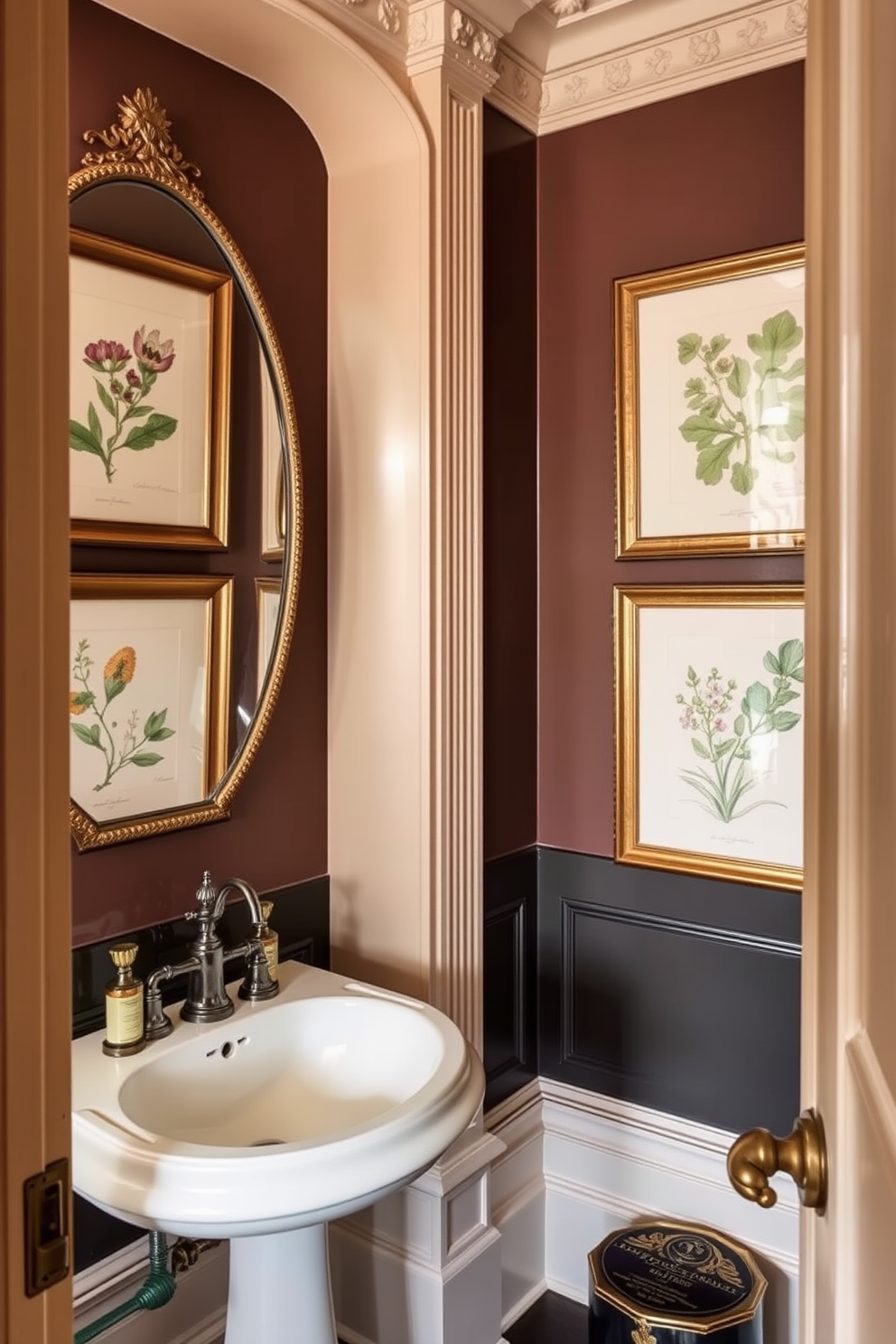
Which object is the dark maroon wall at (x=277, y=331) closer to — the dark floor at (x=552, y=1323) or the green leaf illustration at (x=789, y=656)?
the green leaf illustration at (x=789, y=656)

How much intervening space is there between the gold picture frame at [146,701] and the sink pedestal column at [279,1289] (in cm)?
63

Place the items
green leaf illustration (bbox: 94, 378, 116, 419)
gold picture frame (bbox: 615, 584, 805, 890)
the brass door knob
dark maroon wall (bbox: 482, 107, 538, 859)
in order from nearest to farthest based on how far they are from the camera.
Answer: the brass door knob < green leaf illustration (bbox: 94, 378, 116, 419) < gold picture frame (bbox: 615, 584, 805, 890) < dark maroon wall (bbox: 482, 107, 538, 859)

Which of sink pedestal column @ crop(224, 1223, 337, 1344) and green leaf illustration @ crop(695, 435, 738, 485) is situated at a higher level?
green leaf illustration @ crop(695, 435, 738, 485)

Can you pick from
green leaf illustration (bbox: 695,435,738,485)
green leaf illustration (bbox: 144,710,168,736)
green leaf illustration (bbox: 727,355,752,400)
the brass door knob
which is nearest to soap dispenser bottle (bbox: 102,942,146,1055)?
green leaf illustration (bbox: 144,710,168,736)

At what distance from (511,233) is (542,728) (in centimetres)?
103

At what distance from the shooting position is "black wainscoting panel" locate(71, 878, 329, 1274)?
1581mm

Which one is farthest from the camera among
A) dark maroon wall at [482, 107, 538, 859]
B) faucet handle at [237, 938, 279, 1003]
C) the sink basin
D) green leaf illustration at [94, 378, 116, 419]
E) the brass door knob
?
dark maroon wall at [482, 107, 538, 859]

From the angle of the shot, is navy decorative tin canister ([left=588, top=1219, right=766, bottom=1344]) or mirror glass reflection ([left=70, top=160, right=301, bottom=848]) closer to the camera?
mirror glass reflection ([left=70, top=160, right=301, bottom=848])

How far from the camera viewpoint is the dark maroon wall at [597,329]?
200 centimetres

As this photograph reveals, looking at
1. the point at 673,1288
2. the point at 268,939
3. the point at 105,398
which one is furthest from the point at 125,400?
the point at 673,1288

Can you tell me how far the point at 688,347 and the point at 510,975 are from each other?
133cm

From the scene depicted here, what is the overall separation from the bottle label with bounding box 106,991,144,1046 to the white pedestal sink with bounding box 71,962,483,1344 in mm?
30

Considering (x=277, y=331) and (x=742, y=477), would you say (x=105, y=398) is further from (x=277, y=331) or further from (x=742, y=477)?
(x=742, y=477)

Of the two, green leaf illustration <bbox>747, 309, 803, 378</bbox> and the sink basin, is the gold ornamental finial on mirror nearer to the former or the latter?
green leaf illustration <bbox>747, 309, 803, 378</bbox>
